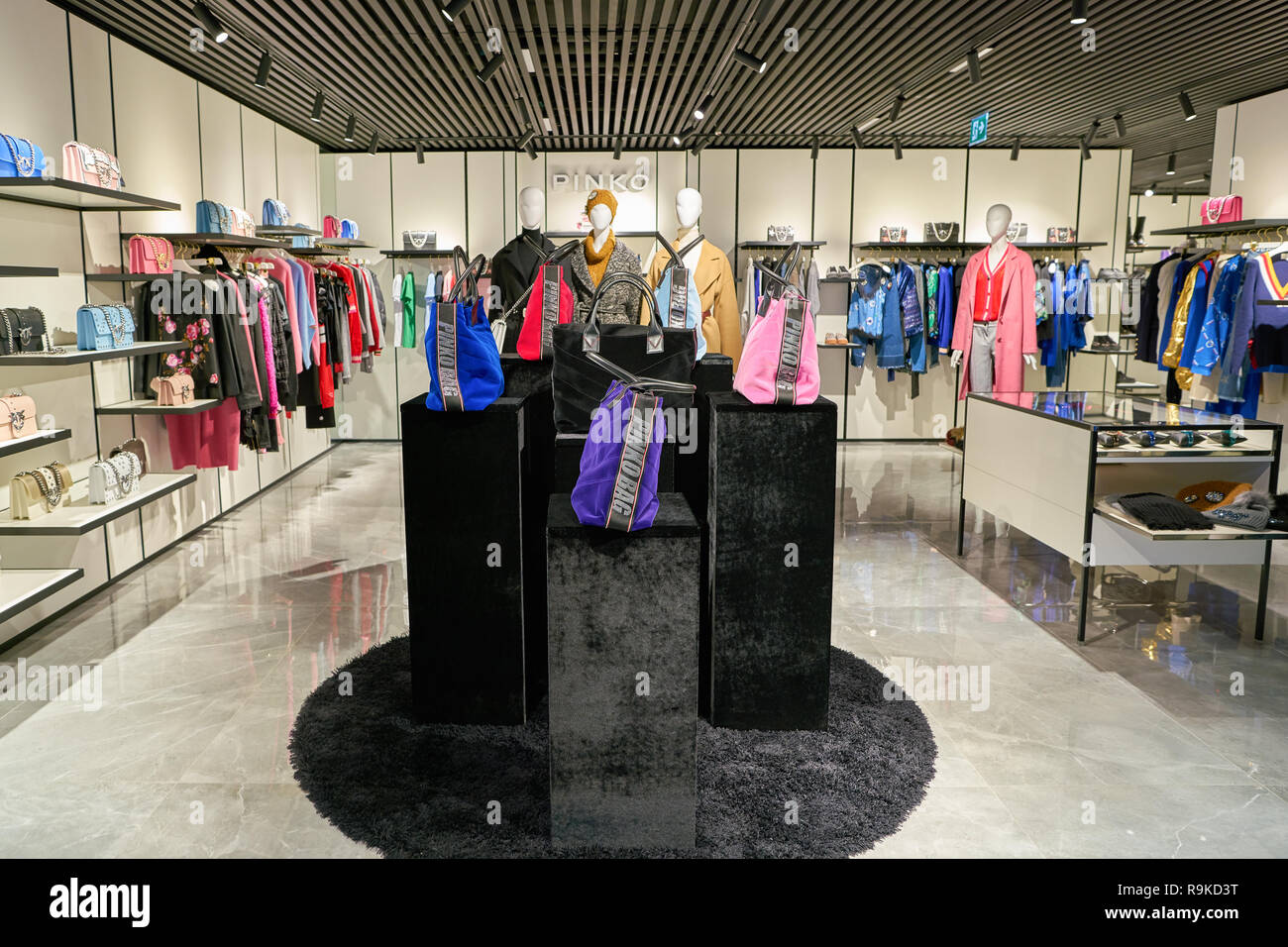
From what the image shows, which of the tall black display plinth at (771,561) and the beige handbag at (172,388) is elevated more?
the beige handbag at (172,388)

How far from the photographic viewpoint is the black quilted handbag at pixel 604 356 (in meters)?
3.30

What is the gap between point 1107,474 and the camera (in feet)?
15.9

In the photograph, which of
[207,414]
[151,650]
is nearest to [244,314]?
[207,414]

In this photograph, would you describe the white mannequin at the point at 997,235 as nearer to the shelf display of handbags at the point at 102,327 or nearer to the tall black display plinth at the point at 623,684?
the tall black display plinth at the point at 623,684

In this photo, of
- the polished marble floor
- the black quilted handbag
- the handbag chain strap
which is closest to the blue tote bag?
the black quilted handbag

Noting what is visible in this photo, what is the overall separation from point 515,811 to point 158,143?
4.95 meters

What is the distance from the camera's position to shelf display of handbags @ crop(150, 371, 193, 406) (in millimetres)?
5309

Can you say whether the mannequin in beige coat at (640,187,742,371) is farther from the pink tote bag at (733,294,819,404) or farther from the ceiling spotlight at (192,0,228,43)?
the ceiling spotlight at (192,0,228,43)

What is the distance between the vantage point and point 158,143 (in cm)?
581

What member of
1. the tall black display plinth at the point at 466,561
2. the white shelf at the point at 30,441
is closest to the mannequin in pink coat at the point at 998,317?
the tall black display plinth at the point at 466,561

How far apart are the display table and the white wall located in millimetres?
4842

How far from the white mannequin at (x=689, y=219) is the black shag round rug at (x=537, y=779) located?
3078mm
